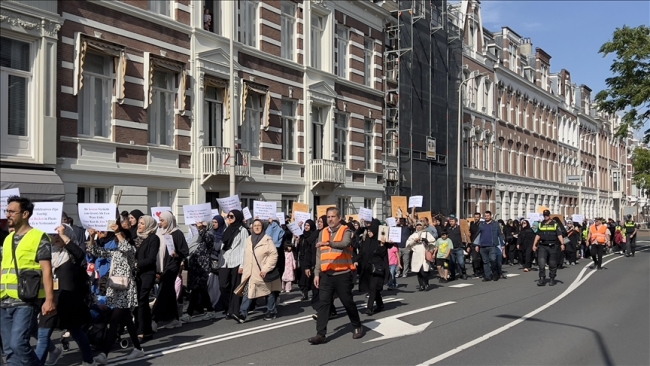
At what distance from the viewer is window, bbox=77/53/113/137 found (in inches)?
732

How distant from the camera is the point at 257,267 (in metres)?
11.4

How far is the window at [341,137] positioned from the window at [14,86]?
15133 mm

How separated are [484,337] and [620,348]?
1.81 meters

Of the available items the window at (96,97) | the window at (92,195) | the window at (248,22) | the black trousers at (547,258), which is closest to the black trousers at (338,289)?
the black trousers at (547,258)

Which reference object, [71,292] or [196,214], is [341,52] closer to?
[196,214]

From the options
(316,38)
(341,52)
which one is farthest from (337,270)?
(341,52)

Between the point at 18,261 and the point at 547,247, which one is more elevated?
the point at 18,261

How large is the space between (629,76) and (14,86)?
30799mm

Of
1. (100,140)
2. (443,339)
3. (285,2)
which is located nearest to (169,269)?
(443,339)

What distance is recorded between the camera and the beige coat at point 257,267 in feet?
37.1

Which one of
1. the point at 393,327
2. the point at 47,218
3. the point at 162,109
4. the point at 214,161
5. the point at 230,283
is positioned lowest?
the point at 393,327

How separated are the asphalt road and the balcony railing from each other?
12.5m

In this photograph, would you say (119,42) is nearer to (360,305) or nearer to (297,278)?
(297,278)

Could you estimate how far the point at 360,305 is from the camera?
1376cm
